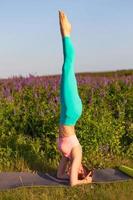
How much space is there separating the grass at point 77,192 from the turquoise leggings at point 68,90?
874 mm

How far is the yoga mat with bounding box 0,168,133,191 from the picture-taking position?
7.04m

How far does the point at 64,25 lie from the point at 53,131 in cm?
195

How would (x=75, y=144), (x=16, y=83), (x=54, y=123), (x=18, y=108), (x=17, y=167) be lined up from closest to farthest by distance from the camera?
1. (x=75, y=144)
2. (x=17, y=167)
3. (x=54, y=123)
4. (x=18, y=108)
5. (x=16, y=83)

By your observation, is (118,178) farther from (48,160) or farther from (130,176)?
(48,160)

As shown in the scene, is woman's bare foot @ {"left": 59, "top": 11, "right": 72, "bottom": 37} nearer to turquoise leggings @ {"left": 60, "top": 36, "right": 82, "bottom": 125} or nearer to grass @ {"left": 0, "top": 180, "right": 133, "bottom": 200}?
turquoise leggings @ {"left": 60, "top": 36, "right": 82, "bottom": 125}

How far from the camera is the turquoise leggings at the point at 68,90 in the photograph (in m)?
6.96

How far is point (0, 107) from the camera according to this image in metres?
8.88

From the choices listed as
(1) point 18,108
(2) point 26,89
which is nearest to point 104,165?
(1) point 18,108

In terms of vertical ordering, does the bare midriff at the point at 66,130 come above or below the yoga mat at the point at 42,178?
above

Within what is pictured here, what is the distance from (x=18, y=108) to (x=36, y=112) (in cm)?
34

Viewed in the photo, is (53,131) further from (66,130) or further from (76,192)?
(76,192)

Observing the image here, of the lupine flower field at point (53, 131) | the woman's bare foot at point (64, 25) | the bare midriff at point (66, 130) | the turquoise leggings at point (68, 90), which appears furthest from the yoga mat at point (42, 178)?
the woman's bare foot at point (64, 25)

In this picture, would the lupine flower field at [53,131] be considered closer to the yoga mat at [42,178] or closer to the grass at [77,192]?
the yoga mat at [42,178]

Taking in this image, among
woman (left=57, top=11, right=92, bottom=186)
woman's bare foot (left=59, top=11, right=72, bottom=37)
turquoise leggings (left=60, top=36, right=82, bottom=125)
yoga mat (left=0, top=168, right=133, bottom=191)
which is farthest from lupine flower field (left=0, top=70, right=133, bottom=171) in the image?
woman's bare foot (left=59, top=11, right=72, bottom=37)
